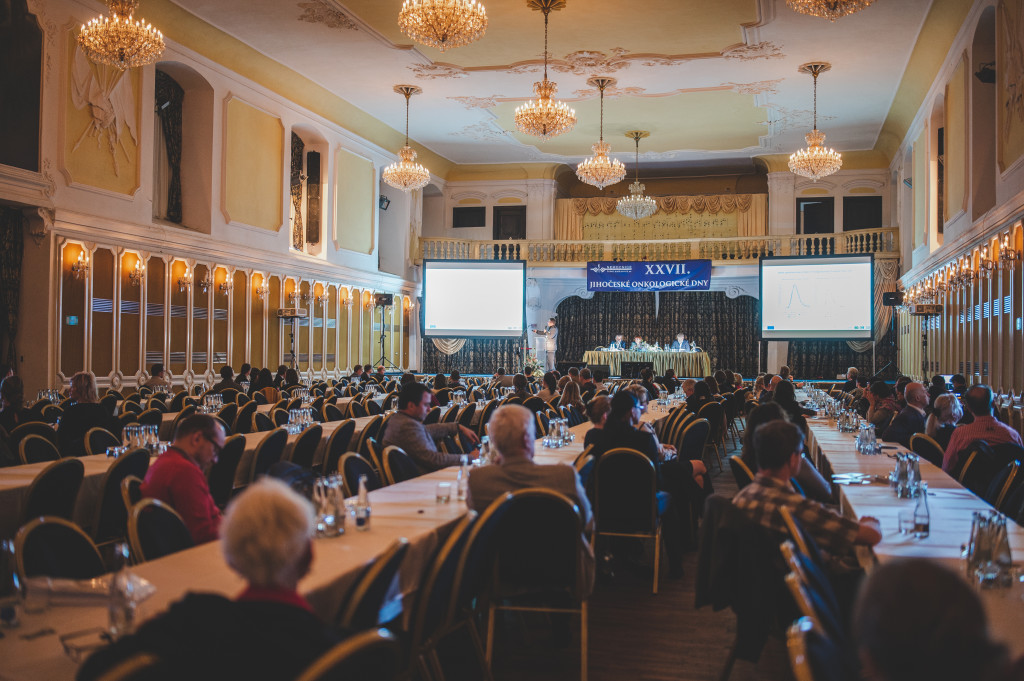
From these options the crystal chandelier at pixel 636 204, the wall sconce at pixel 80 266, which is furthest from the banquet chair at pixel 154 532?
the crystal chandelier at pixel 636 204

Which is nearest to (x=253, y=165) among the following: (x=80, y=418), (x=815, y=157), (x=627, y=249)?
(x=80, y=418)

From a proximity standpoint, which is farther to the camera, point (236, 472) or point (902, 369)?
point (902, 369)

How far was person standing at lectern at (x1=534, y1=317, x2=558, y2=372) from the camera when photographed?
74.1 feet

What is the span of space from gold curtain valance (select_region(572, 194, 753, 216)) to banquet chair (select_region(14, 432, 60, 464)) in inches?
772

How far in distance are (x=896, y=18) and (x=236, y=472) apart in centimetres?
1201

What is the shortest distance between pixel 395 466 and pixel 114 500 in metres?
1.49

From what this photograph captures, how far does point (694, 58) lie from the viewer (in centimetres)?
1494

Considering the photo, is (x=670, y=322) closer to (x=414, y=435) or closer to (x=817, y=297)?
(x=817, y=297)

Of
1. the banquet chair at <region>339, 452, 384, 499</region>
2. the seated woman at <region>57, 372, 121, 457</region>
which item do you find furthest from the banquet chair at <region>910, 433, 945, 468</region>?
the seated woman at <region>57, 372, 121, 457</region>

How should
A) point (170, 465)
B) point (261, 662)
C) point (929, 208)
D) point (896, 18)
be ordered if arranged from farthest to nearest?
point (929, 208) → point (896, 18) → point (170, 465) → point (261, 662)

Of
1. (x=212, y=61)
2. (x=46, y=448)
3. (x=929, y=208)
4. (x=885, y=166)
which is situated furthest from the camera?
(x=885, y=166)

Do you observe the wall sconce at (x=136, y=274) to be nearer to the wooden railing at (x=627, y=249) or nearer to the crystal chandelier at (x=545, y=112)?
the crystal chandelier at (x=545, y=112)

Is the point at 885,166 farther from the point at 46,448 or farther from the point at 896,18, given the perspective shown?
the point at 46,448

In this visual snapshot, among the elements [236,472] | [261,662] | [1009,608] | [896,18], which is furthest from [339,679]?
[896,18]
